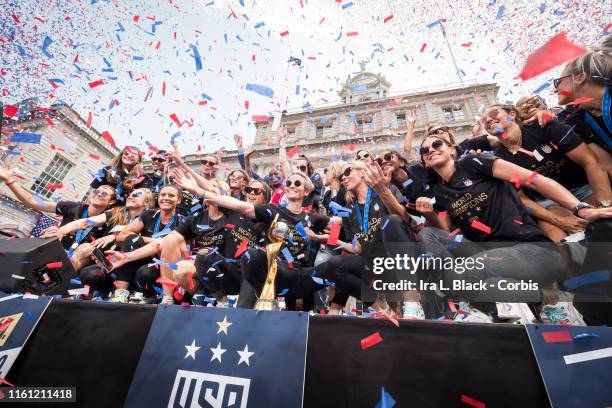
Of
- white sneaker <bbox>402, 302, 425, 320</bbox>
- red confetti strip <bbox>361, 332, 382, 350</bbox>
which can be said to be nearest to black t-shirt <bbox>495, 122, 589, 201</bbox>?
white sneaker <bbox>402, 302, 425, 320</bbox>

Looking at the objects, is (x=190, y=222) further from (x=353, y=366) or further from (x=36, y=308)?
(x=353, y=366)

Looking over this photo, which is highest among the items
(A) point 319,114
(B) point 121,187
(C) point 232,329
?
(A) point 319,114

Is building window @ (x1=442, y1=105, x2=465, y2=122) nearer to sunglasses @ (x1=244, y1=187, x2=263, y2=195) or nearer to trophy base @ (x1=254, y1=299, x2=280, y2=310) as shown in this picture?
sunglasses @ (x1=244, y1=187, x2=263, y2=195)

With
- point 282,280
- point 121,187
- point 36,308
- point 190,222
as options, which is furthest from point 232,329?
point 121,187

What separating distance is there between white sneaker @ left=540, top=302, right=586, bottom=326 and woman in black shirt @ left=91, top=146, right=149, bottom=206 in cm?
640

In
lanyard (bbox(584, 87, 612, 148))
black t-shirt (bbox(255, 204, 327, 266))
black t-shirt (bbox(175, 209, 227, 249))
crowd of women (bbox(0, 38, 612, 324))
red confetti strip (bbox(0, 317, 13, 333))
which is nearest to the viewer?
red confetti strip (bbox(0, 317, 13, 333))

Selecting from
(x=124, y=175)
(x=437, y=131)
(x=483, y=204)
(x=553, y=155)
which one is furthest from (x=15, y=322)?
(x=553, y=155)

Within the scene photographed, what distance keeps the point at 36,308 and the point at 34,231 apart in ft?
72.2

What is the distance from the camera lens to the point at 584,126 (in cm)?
262

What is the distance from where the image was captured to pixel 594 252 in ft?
5.44

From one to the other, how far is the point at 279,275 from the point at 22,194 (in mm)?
4738

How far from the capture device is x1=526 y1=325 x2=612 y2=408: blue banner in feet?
4.04

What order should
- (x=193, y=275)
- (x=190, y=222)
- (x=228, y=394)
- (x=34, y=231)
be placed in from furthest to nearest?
1. (x=34, y=231)
2. (x=190, y=222)
3. (x=193, y=275)
4. (x=228, y=394)

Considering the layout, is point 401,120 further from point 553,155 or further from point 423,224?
point 423,224
